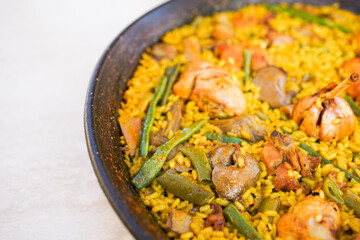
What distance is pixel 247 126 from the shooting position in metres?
2.37

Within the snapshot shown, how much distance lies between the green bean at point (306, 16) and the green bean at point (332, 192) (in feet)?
7.16

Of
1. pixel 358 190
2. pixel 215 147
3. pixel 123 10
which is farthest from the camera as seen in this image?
pixel 123 10

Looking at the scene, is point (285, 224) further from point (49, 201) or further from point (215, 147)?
point (49, 201)

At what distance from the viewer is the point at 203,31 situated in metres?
3.32

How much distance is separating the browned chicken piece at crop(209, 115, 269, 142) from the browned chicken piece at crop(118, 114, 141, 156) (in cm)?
65

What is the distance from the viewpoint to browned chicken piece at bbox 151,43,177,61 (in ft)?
9.82

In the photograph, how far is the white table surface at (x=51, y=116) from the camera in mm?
2248

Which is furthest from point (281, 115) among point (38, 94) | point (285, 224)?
point (38, 94)

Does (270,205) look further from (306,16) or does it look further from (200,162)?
(306,16)

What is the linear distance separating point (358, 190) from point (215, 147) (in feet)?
3.33

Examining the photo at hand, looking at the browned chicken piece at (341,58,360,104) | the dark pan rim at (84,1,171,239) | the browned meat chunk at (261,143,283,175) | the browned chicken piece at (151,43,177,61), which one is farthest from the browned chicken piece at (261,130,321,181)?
the browned chicken piece at (151,43,177,61)

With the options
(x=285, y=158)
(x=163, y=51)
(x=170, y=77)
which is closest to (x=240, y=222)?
(x=285, y=158)

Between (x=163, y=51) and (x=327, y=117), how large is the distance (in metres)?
1.66

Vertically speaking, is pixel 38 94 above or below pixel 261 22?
below
